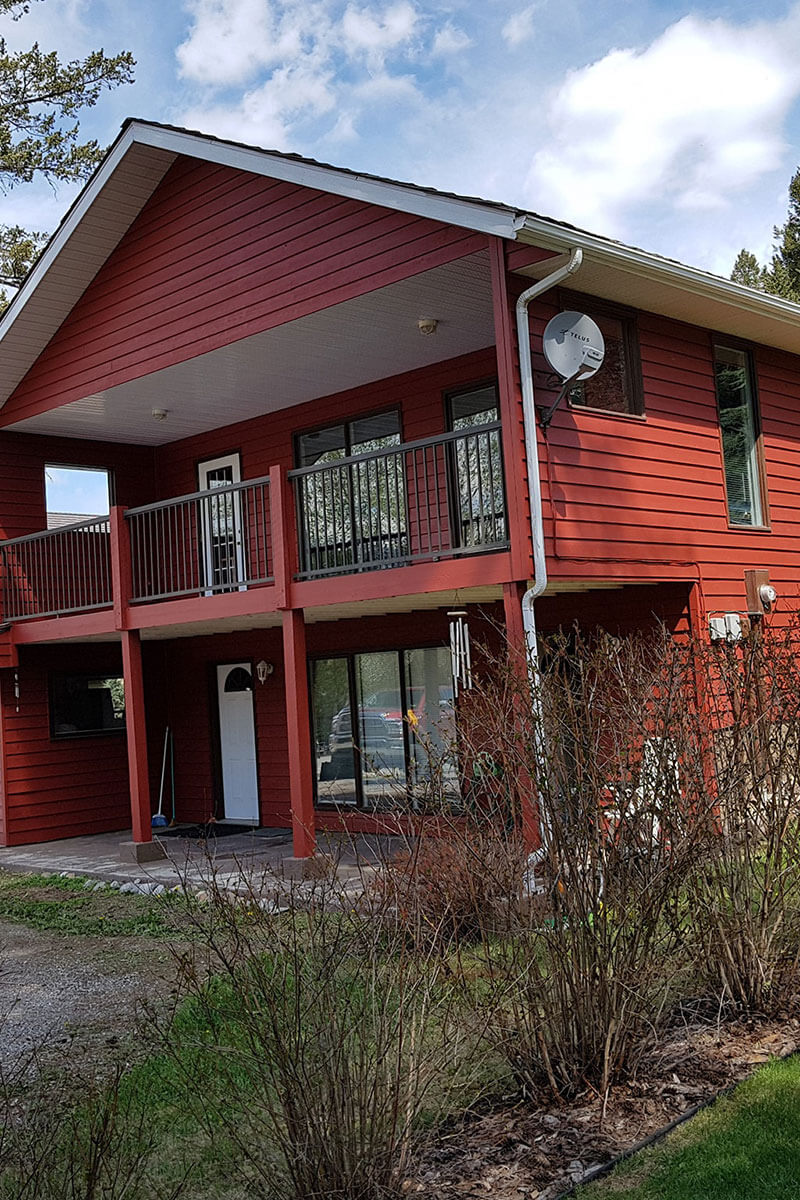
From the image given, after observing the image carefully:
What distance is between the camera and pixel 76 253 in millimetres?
13211

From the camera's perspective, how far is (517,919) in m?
4.76

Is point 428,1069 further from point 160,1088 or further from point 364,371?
point 364,371

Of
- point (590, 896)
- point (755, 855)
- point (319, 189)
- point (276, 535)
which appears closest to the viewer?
point (590, 896)

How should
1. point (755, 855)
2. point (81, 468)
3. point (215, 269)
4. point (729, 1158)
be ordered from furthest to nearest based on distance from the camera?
1. point (81, 468)
2. point (215, 269)
3. point (755, 855)
4. point (729, 1158)

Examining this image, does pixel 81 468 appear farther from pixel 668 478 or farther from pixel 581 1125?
pixel 581 1125

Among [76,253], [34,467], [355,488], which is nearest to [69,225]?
[76,253]

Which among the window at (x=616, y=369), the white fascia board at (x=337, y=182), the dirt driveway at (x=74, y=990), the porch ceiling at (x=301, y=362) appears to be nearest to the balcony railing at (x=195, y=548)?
the porch ceiling at (x=301, y=362)

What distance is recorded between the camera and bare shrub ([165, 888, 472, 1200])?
379 centimetres

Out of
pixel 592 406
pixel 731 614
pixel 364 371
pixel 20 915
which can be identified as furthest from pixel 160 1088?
pixel 364 371

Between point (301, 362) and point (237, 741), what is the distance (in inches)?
217

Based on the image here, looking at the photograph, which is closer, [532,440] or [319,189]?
[532,440]

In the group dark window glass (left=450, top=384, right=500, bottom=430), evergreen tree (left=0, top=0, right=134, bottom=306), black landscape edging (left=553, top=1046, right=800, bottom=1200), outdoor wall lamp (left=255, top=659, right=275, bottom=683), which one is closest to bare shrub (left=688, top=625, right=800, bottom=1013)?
black landscape edging (left=553, top=1046, right=800, bottom=1200)

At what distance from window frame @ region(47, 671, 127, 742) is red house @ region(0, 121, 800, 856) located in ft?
0.14

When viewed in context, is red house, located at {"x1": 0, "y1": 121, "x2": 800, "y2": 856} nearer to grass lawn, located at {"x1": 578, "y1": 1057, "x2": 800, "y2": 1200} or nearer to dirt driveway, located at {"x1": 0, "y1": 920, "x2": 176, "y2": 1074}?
dirt driveway, located at {"x1": 0, "y1": 920, "x2": 176, "y2": 1074}
